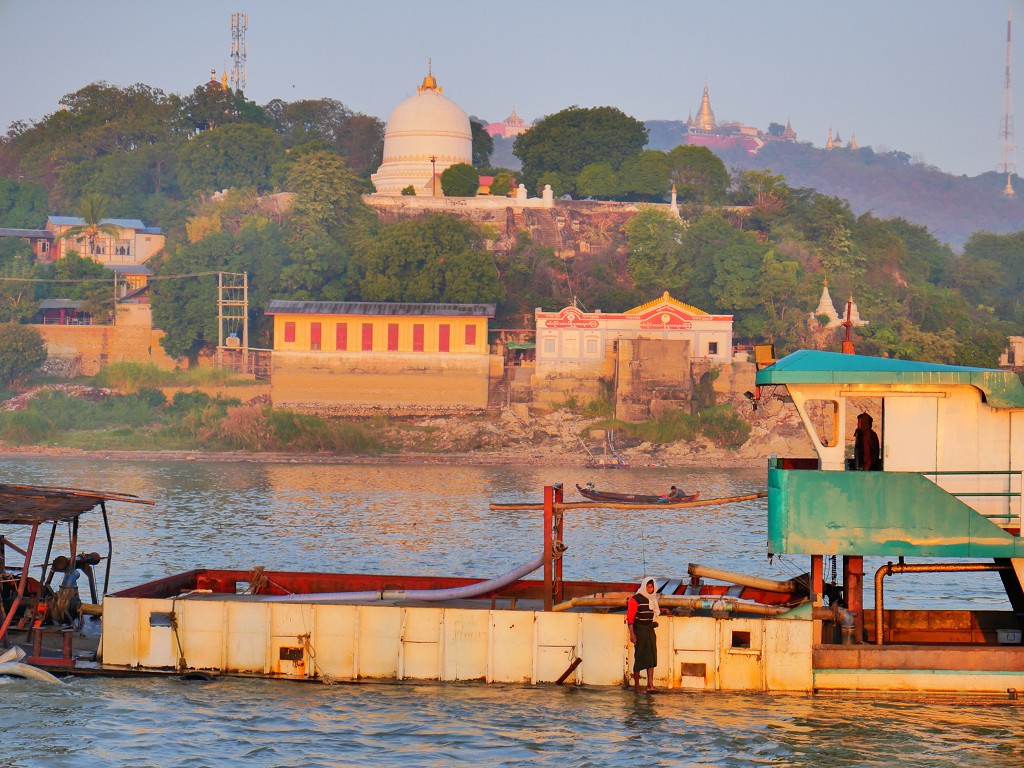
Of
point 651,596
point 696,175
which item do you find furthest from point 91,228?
point 651,596

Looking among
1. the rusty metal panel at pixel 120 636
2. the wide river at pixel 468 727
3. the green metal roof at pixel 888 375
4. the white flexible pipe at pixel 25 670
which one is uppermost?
the green metal roof at pixel 888 375

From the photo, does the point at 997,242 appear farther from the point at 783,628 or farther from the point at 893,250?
the point at 783,628

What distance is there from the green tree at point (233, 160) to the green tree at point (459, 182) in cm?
1243

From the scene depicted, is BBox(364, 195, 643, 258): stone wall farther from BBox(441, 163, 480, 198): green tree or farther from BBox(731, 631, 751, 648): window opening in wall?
BBox(731, 631, 751, 648): window opening in wall

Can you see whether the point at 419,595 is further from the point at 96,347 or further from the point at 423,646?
the point at 96,347

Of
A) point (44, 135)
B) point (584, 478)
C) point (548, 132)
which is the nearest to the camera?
point (584, 478)

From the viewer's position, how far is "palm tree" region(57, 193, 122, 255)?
3767 inches

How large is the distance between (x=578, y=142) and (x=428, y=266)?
31.5 metres

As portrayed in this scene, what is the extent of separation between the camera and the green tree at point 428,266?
76.4m

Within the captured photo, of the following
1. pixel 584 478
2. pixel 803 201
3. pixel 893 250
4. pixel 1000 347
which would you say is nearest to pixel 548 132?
pixel 803 201

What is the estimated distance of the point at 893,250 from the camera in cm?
10025

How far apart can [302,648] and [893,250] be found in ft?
287

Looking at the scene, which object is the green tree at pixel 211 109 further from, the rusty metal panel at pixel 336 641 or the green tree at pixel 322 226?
the rusty metal panel at pixel 336 641

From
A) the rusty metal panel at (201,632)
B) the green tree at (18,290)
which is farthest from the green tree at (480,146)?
the rusty metal panel at (201,632)
